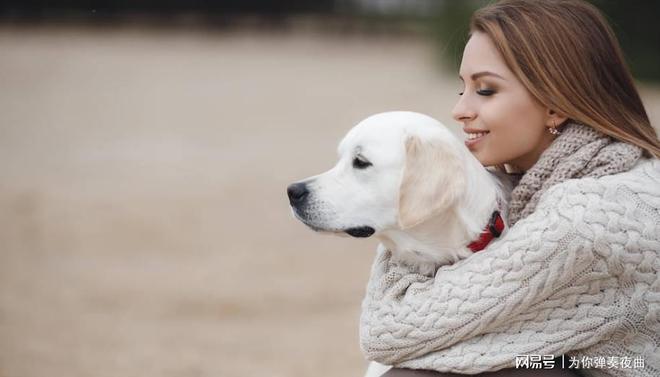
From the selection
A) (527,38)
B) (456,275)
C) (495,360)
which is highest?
(527,38)

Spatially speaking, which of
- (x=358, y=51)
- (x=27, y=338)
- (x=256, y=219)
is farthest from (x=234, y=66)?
(x=27, y=338)

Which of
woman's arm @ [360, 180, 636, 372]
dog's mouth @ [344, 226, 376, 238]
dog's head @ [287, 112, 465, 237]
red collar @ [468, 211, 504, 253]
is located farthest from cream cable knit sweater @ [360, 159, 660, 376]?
dog's mouth @ [344, 226, 376, 238]

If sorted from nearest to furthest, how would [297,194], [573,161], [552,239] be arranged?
[552,239]
[573,161]
[297,194]

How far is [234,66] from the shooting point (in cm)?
2562

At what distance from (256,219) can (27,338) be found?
3701mm

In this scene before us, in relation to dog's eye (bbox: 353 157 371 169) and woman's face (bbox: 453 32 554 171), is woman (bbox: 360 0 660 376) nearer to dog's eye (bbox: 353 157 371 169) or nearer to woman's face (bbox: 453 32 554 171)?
woman's face (bbox: 453 32 554 171)

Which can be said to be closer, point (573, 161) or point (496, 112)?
point (573, 161)

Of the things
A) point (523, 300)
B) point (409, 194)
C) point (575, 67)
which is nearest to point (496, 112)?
point (575, 67)

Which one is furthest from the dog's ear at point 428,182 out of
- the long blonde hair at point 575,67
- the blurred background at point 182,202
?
the blurred background at point 182,202

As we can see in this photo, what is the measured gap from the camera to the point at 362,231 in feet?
11.5

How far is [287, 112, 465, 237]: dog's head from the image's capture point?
10.9 ft

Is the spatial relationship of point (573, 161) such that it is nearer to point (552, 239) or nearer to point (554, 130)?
point (554, 130)

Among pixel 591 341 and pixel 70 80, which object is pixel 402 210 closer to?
pixel 591 341

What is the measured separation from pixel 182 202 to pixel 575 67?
24.9ft
